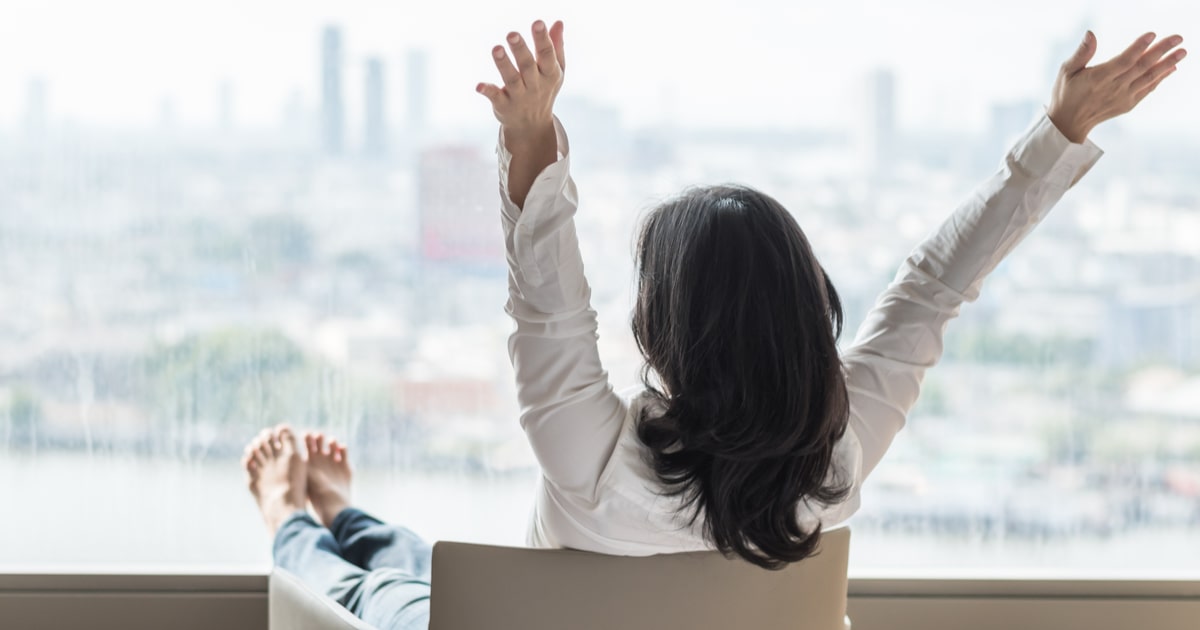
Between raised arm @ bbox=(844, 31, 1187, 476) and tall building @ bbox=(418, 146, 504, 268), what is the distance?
702mm

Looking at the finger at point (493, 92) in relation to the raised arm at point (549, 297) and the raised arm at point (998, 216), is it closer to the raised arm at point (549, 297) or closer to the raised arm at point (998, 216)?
the raised arm at point (549, 297)

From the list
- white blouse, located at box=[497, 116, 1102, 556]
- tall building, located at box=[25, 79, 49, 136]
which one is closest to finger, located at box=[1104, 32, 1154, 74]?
white blouse, located at box=[497, 116, 1102, 556]

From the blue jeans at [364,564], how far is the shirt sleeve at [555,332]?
39 cm

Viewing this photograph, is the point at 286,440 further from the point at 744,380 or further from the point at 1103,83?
the point at 1103,83

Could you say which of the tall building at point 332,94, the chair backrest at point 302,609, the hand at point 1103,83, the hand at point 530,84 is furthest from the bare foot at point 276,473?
the hand at point 1103,83

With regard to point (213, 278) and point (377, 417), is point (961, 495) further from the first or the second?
point (213, 278)

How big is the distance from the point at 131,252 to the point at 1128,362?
1.74 metres

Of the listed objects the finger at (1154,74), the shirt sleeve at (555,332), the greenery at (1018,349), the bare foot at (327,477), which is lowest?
the bare foot at (327,477)

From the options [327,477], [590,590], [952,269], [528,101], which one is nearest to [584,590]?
[590,590]

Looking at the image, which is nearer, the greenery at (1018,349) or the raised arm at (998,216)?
the raised arm at (998,216)

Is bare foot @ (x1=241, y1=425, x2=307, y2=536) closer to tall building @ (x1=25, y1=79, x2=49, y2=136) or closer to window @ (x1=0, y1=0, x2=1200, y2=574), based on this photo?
window @ (x1=0, y1=0, x2=1200, y2=574)

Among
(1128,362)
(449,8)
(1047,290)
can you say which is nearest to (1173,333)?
(1128,362)

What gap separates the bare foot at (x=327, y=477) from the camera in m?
1.78

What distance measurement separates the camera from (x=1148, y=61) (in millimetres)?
1362
